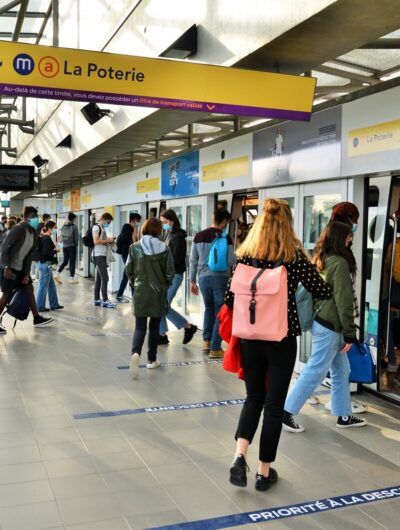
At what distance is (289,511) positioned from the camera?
10.7 ft

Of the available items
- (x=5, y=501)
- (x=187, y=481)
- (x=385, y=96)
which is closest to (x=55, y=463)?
(x=5, y=501)

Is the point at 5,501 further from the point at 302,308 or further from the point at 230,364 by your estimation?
the point at 302,308

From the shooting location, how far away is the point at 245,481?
11.5 ft

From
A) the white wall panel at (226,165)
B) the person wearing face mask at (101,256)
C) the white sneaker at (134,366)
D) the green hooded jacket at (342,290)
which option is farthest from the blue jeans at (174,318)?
the person wearing face mask at (101,256)

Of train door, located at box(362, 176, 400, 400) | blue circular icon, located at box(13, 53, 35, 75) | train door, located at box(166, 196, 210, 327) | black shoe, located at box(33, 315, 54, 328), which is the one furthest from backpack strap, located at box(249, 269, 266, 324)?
black shoe, located at box(33, 315, 54, 328)

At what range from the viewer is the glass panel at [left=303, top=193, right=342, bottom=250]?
592 cm

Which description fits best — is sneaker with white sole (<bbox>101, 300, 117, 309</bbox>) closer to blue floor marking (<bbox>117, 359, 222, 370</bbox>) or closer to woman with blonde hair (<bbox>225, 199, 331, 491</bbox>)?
blue floor marking (<bbox>117, 359, 222, 370</bbox>)

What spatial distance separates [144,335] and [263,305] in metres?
3.28

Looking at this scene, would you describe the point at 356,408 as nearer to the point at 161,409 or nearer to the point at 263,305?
the point at 161,409

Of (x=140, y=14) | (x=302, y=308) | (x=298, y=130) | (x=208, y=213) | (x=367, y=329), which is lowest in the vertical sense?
(x=367, y=329)

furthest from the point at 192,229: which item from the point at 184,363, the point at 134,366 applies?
the point at 134,366

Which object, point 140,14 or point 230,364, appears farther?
point 140,14

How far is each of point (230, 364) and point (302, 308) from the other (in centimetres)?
59

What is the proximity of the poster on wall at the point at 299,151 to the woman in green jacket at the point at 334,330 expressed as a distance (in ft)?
4.98
